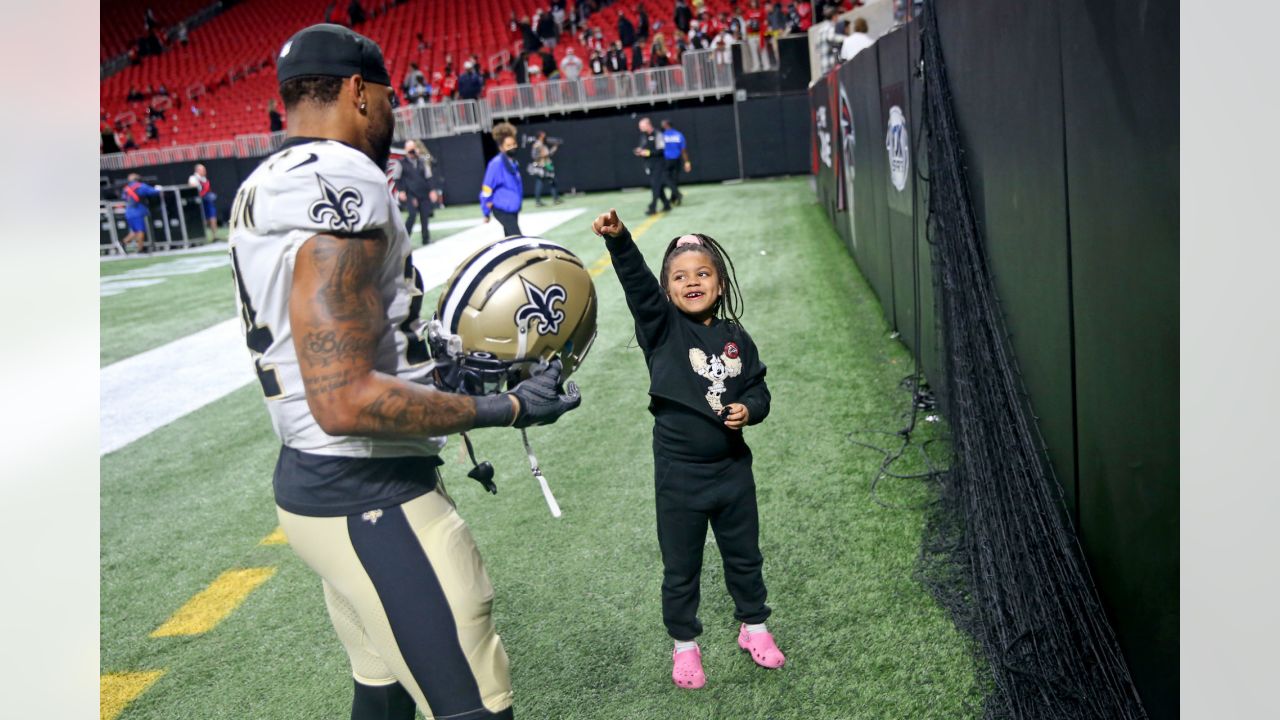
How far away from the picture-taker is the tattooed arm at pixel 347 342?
84.8 inches

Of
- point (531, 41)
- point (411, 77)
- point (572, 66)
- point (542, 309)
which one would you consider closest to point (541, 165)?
point (572, 66)

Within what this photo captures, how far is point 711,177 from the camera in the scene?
1088 inches

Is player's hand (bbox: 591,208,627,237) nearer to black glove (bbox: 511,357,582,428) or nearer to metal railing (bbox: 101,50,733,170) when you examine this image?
black glove (bbox: 511,357,582,428)

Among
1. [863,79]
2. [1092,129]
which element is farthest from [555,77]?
[1092,129]

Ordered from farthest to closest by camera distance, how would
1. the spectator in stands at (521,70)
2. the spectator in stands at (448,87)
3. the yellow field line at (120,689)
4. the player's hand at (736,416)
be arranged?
the spectator in stands at (448,87)
the spectator in stands at (521,70)
the yellow field line at (120,689)
the player's hand at (736,416)

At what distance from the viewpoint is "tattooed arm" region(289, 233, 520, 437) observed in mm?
2154

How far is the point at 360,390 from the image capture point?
220 cm

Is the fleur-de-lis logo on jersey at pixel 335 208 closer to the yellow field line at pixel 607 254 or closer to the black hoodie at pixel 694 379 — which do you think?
the black hoodie at pixel 694 379

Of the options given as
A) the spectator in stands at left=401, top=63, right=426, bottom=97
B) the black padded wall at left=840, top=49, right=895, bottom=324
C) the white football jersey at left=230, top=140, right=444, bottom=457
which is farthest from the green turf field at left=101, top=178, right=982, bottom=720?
the spectator in stands at left=401, top=63, right=426, bottom=97

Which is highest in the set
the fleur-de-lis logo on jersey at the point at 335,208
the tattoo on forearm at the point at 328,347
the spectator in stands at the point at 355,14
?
the spectator in stands at the point at 355,14

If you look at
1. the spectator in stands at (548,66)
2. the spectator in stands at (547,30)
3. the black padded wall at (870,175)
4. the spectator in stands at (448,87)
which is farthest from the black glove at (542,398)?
the spectator in stands at (547,30)

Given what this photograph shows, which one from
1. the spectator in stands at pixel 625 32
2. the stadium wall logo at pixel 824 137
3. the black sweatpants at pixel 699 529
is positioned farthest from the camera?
the spectator in stands at pixel 625 32

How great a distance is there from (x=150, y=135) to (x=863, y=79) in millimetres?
35452

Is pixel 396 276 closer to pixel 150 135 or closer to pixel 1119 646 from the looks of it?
pixel 1119 646
